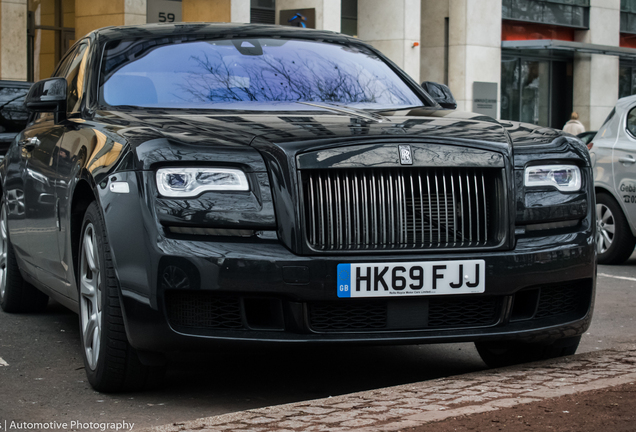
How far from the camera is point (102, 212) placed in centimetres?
433

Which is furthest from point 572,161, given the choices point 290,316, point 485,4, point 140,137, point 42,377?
point 485,4

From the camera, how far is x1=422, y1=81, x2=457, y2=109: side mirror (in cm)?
598

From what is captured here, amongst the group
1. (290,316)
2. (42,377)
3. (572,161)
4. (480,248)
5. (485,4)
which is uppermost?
(485,4)

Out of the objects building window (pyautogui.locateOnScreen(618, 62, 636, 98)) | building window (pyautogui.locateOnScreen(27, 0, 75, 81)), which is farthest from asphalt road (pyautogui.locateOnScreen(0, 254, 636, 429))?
building window (pyautogui.locateOnScreen(618, 62, 636, 98))

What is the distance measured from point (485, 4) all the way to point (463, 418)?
26.2 meters

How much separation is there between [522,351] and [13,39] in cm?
1542

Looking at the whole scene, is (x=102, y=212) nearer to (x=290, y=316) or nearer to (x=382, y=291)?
(x=290, y=316)

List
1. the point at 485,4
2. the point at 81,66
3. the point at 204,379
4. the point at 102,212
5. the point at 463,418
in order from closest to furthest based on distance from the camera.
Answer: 1. the point at 463,418
2. the point at 102,212
3. the point at 204,379
4. the point at 81,66
5. the point at 485,4

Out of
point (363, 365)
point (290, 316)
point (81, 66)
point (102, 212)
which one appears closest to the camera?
point (290, 316)

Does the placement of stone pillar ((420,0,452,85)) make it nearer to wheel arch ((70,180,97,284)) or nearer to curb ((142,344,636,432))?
wheel arch ((70,180,97,284))

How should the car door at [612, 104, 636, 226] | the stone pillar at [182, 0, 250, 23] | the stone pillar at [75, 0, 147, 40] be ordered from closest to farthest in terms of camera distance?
the car door at [612, 104, 636, 226] < the stone pillar at [75, 0, 147, 40] < the stone pillar at [182, 0, 250, 23]

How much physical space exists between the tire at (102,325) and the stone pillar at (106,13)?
15.6m

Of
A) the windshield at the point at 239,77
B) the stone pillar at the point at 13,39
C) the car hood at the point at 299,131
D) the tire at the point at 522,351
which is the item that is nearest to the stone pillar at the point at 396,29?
the stone pillar at the point at 13,39

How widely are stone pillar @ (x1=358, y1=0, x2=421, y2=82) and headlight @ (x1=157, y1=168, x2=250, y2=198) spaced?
74.3 feet
